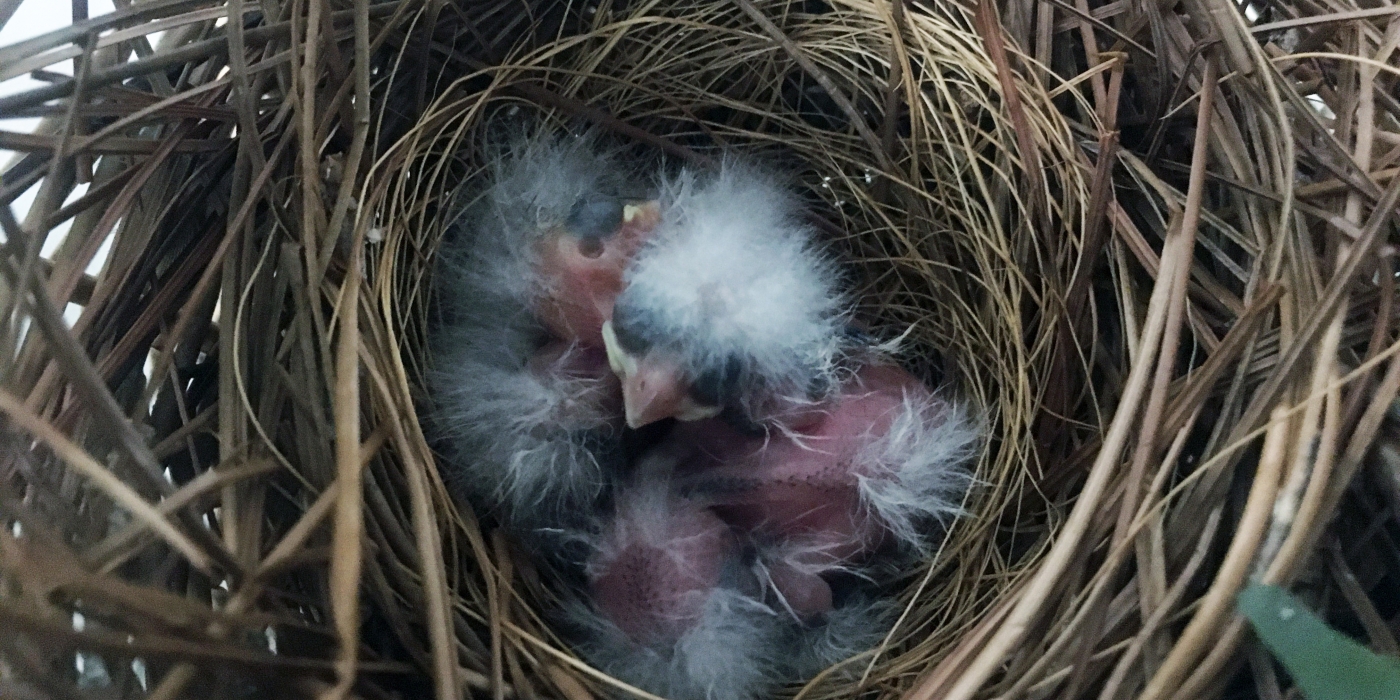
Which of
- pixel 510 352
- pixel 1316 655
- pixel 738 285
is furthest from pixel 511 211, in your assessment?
pixel 1316 655

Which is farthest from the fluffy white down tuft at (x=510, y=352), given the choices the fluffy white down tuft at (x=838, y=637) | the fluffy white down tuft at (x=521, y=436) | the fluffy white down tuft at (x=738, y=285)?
the fluffy white down tuft at (x=838, y=637)

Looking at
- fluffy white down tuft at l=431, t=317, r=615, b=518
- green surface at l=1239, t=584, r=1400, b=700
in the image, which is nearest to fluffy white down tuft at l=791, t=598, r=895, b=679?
fluffy white down tuft at l=431, t=317, r=615, b=518

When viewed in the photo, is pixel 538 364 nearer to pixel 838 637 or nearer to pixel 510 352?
pixel 510 352

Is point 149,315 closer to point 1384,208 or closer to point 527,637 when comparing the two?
point 527,637

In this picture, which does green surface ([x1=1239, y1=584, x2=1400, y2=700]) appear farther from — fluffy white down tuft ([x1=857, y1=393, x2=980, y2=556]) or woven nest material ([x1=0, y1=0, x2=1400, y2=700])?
fluffy white down tuft ([x1=857, y1=393, x2=980, y2=556])

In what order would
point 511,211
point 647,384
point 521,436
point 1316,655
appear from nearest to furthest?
point 1316,655 < point 647,384 < point 521,436 < point 511,211

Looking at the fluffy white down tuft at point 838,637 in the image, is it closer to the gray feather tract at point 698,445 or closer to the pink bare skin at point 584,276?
the gray feather tract at point 698,445

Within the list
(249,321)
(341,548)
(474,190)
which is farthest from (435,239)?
(341,548)
